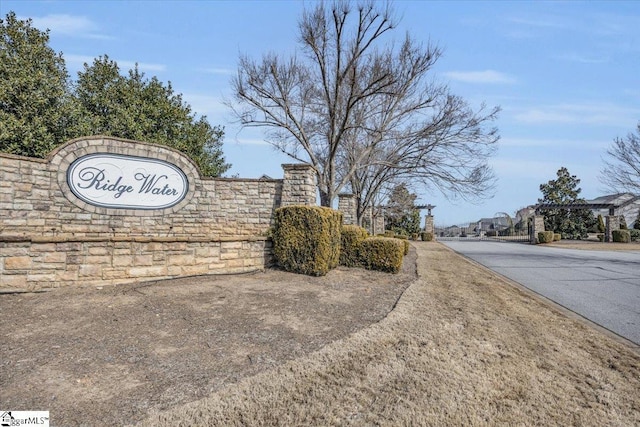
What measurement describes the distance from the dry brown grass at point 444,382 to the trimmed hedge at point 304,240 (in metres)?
2.78

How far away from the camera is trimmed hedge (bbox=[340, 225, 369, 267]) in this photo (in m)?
8.61

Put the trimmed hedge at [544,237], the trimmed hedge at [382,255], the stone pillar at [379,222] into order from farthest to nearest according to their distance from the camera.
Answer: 1. the trimmed hedge at [544,237]
2. the stone pillar at [379,222]
3. the trimmed hedge at [382,255]

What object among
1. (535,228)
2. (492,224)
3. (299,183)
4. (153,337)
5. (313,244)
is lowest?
(153,337)

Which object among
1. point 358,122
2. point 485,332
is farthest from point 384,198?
point 485,332

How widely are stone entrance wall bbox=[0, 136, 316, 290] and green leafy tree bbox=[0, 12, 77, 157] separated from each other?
699 centimetres

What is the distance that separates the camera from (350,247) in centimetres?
864

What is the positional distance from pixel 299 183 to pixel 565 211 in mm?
33828

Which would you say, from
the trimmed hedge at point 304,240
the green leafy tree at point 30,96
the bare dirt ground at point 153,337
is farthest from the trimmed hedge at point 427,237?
the green leafy tree at point 30,96

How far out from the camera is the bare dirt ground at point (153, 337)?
99.8 inches

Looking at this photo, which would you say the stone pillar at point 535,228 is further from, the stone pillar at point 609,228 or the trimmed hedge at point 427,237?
the trimmed hedge at point 427,237

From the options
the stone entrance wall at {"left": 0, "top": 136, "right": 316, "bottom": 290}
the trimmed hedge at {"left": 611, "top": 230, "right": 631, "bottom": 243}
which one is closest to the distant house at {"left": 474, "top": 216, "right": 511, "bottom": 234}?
the trimmed hedge at {"left": 611, "top": 230, "right": 631, "bottom": 243}

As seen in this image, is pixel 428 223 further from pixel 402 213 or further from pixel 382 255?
pixel 382 255

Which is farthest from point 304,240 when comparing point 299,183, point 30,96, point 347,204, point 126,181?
point 30,96

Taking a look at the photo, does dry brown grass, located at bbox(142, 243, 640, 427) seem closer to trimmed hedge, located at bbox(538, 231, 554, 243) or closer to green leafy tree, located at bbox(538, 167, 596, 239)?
trimmed hedge, located at bbox(538, 231, 554, 243)
